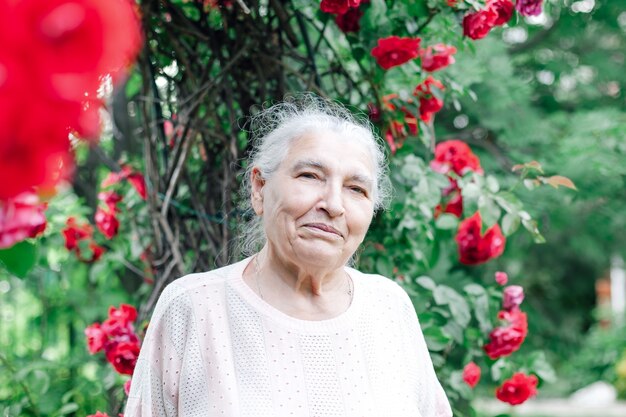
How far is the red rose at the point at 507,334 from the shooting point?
2301 millimetres

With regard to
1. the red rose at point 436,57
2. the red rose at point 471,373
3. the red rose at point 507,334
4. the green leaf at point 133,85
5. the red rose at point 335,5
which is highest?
the red rose at point 335,5

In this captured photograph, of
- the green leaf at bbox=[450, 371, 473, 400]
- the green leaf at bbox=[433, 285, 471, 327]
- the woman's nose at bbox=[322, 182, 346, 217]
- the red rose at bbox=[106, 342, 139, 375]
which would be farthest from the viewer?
the green leaf at bbox=[450, 371, 473, 400]

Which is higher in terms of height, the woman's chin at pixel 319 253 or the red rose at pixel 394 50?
the red rose at pixel 394 50

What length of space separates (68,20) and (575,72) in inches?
223

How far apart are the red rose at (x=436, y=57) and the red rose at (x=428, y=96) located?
96 mm

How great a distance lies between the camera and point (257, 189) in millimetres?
1828

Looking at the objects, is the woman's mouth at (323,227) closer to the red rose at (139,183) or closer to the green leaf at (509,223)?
the green leaf at (509,223)

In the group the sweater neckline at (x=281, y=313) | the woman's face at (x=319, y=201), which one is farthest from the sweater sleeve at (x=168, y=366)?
the woman's face at (x=319, y=201)

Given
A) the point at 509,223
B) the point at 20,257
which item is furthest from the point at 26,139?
the point at 509,223

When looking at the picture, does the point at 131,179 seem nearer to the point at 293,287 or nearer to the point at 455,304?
the point at 293,287

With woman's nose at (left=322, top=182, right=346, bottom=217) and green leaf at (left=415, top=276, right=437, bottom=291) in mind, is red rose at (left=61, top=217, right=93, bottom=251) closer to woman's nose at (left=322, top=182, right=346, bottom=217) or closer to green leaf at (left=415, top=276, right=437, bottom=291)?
green leaf at (left=415, top=276, right=437, bottom=291)

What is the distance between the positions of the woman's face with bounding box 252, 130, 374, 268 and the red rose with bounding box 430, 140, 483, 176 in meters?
0.62

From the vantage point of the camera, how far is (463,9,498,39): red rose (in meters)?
2.00

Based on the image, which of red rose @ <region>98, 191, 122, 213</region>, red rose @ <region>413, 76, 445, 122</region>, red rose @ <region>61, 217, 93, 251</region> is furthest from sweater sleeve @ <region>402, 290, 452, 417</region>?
red rose @ <region>61, 217, 93, 251</region>
